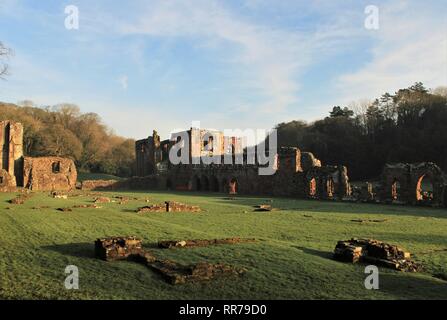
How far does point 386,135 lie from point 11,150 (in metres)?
41.7

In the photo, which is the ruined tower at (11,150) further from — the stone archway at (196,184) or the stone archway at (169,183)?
the stone archway at (196,184)

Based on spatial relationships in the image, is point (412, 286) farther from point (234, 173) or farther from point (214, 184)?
point (214, 184)

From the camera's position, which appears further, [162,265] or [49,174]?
[49,174]

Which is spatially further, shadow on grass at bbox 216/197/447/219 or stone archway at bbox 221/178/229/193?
stone archway at bbox 221/178/229/193

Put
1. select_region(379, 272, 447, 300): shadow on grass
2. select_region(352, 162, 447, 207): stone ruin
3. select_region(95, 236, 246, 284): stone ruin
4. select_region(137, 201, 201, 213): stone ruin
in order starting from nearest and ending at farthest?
select_region(379, 272, 447, 300): shadow on grass < select_region(95, 236, 246, 284): stone ruin < select_region(137, 201, 201, 213): stone ruin < select_region(352, 162, 447, 207): stone ruin

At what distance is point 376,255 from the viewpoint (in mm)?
8898

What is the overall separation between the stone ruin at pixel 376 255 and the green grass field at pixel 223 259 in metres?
0.27

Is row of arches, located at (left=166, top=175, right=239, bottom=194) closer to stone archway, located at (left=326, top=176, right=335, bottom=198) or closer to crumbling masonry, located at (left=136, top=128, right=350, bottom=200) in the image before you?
crumbling masonry, located at (left=136, top=128, right=350, bottom=200)

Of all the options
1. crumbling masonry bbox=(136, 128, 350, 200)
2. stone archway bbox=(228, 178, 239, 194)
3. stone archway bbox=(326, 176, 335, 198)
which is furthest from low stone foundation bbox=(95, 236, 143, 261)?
stone archway bbox=(228, 178, 239, 194)

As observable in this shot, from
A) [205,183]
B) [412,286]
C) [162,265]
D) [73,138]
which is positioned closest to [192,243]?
[162,265]

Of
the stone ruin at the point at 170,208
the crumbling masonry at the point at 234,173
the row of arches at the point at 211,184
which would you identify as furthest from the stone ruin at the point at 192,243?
the row of arches at the point at 211,184

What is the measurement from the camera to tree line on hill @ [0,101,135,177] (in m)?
55.2

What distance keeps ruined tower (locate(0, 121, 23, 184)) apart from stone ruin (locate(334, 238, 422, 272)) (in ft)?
127

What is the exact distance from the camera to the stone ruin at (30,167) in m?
39.5
